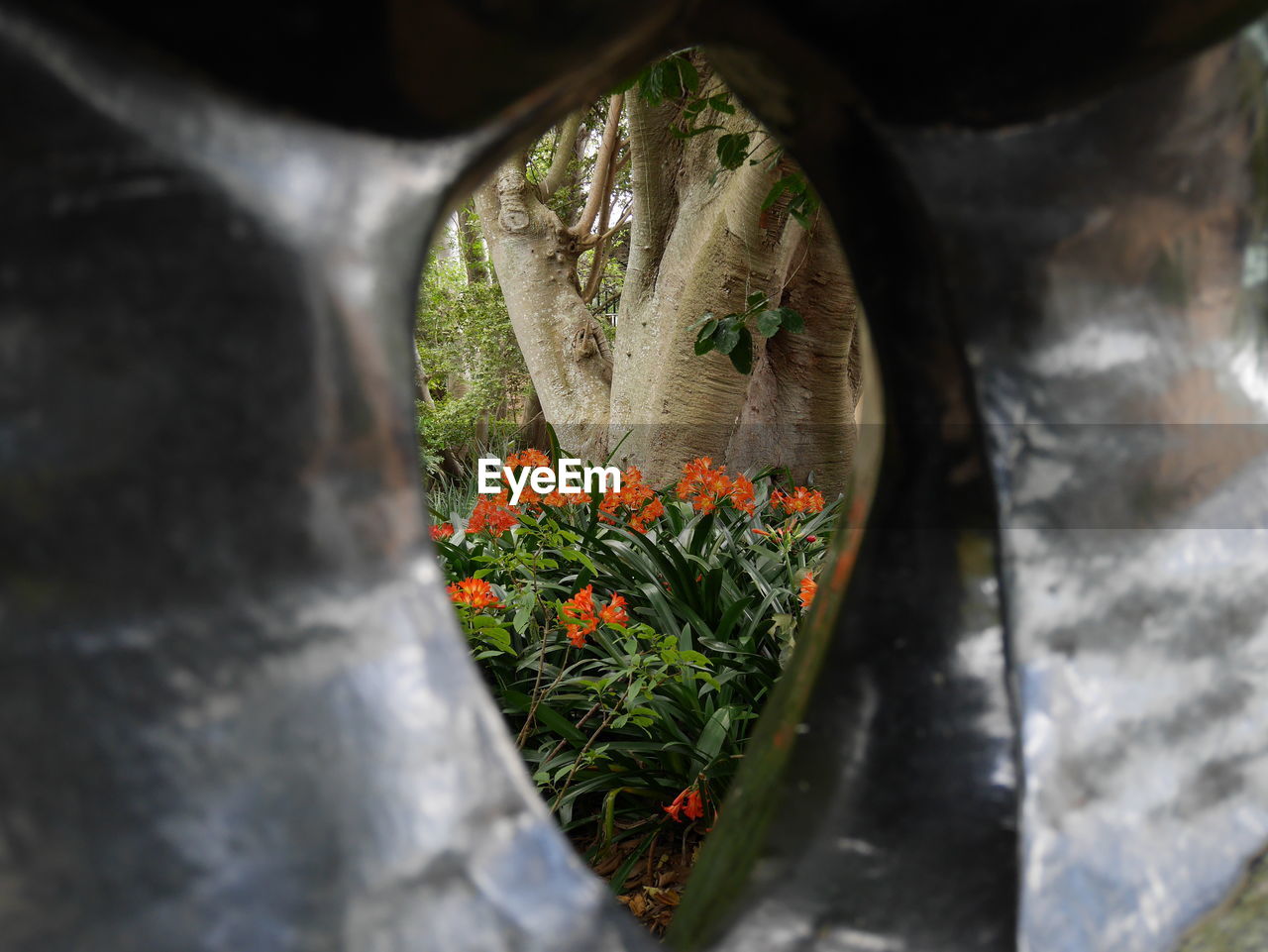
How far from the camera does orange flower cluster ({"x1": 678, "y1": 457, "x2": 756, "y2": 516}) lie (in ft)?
8.14

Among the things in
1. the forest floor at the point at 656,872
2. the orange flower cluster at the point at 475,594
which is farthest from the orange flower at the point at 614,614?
the forest floor at the point at 656,872

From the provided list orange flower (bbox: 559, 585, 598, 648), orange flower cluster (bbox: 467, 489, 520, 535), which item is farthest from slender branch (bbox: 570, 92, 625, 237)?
orange flower (bbox: 559, 585, 598, 648)

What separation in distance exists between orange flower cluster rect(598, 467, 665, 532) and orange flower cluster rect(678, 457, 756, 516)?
0.09 meters

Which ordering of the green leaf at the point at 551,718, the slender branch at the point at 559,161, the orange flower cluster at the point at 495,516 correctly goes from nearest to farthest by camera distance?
the green leaf at the point at 551,718 → the orange flower cluster at the point at 495,516 → the slender branch at the point at 559,161

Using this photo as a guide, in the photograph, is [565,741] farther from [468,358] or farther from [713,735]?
[468,358]

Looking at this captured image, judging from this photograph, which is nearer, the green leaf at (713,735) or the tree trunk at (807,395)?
the green leaf at (713,735)

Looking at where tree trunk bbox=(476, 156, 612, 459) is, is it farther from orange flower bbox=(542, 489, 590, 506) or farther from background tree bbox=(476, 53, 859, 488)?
orange flower bbox=(542, 489, 590, 506)

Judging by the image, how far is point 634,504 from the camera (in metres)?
2.52

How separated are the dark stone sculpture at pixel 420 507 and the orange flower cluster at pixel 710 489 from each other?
190 centimetres

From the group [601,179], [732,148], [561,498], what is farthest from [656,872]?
[601,179]

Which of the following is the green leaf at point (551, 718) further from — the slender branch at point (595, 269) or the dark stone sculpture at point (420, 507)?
the slender branch at point (595, 269)

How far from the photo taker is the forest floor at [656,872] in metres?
1.70

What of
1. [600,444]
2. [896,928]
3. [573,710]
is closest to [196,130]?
[896,928]

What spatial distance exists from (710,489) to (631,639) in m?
0.74
